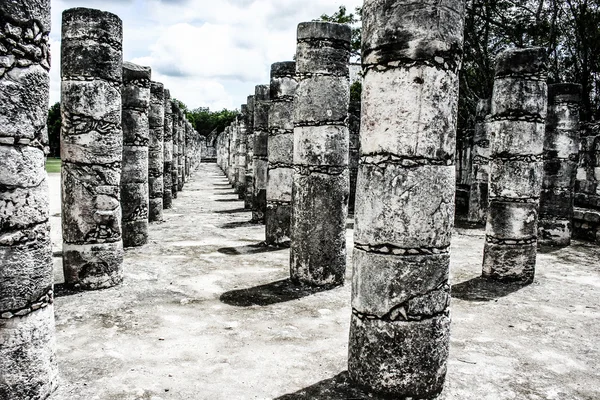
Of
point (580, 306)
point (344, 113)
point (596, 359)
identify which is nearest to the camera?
point (596, 359)

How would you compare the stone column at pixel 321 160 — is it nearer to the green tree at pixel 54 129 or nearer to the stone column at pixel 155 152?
the stone column at pixel 155 152

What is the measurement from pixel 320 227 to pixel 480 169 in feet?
26.4

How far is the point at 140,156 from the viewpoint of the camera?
8656mm

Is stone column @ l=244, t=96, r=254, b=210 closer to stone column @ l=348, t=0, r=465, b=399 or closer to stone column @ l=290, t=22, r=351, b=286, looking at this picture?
stone column @ l=290, t=22, r=351, b=286

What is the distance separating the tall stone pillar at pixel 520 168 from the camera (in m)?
7.30

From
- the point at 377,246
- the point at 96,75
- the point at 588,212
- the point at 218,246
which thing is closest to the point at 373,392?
the point at 377,246

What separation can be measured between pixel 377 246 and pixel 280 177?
19.6 feet

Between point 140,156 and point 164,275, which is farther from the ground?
point 140,156

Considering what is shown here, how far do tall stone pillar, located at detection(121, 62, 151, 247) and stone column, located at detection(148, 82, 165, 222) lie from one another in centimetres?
266

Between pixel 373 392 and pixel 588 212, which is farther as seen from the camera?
pixel 588 212

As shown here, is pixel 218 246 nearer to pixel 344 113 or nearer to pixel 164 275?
pixel 164 275

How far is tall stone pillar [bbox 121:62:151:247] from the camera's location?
8547mm

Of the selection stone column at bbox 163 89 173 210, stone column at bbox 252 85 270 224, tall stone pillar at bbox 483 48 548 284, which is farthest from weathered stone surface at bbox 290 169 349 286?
stone column at bbox 163 89 173 210

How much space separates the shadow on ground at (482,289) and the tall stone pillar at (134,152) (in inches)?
222
